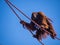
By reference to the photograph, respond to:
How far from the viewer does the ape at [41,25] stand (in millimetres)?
3170

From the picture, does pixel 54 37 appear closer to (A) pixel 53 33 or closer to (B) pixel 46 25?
(A) pixel 53 33

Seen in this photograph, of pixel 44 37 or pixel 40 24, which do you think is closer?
pixel 40 24

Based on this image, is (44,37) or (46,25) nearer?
(46,25)

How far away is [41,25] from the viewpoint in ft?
10.3

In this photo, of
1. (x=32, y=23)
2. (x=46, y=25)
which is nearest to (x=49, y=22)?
(x=46, y=25)

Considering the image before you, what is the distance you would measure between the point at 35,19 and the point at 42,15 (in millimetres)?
140

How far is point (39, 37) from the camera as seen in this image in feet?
11.1

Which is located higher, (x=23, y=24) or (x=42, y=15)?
(x=42, y=15)

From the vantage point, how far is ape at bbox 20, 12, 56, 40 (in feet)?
10.4

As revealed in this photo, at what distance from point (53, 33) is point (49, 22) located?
22 centimetres

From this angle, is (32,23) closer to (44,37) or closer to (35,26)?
(35,26)

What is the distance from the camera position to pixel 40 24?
3.16 metres

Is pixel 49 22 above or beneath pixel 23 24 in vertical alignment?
above

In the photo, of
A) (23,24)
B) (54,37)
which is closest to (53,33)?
(54,37)
